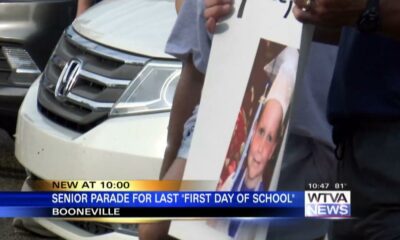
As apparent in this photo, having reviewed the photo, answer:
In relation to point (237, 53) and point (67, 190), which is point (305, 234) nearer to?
point (237, 53)

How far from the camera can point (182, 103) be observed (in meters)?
2.32

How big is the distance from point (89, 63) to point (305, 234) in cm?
213

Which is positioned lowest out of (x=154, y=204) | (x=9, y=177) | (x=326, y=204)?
(x=9, y=177)

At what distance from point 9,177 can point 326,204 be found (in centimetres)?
378

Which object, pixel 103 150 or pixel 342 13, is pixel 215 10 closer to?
pixel 342 13

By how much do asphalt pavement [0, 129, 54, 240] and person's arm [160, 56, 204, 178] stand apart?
89.0 inches

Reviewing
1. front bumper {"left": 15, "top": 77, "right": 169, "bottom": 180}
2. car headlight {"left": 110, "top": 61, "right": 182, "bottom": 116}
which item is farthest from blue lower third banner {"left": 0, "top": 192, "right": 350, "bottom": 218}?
car headlight {"left": 110, "top": 61, "right": 182, "bottom": 116}

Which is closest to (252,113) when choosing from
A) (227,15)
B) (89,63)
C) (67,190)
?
(227,15)

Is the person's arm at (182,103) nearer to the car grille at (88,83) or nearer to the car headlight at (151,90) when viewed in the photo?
the car headlight at (151,90)

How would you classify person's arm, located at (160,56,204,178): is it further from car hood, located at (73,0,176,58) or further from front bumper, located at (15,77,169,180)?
car hood, located at (73,0,176,58)

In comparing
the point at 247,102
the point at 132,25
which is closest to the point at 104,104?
the point at 132,25

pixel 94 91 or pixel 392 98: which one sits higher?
pixel 392 98

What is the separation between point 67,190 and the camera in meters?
2.88

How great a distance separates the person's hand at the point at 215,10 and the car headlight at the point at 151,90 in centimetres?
167
